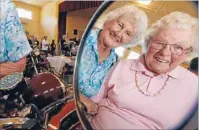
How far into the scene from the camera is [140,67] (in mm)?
801

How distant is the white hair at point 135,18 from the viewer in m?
0.78

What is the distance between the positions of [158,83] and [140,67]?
78mm

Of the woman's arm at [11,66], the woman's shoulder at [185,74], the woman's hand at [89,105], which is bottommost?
the woman's hand at [89,105]

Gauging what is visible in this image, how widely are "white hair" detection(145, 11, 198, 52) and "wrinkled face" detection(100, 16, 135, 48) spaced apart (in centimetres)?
6

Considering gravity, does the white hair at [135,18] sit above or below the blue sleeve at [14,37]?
above

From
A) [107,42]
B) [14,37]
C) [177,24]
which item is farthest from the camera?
[14,37]

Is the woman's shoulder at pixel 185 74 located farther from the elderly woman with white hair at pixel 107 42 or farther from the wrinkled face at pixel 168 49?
the elderly woman with white hair at pixel 107 42

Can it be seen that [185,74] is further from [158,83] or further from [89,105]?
[89,105]

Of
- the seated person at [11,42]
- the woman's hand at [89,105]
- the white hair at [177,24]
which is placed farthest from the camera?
the seated person at [11,42]

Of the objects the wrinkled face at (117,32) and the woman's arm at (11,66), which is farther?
the woman's arm at (11,66)

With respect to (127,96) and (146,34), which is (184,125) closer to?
(127,96)

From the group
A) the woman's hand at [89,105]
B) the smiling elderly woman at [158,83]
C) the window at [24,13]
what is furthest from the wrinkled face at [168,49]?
the window at [24,13]

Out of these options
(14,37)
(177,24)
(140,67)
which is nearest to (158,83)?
(140,67)

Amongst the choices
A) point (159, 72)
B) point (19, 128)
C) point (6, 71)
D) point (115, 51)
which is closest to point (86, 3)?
point (115, 51)
